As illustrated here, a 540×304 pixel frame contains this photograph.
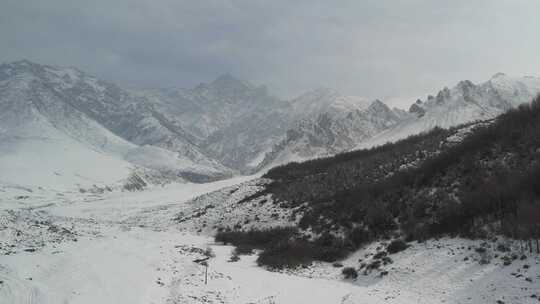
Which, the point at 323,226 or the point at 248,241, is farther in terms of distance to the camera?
the point at 248,241

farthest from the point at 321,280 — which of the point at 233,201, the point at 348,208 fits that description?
the point at 233,201

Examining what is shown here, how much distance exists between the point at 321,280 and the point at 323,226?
9.51 m

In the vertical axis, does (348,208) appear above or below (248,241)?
above

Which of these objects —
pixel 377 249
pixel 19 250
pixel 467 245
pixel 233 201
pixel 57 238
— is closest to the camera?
pixel 467 245

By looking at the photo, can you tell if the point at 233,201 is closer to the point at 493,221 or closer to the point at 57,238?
the point at 57,238

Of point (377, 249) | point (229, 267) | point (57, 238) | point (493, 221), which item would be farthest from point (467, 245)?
point (57, 238)

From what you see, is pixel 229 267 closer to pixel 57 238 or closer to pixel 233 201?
pixel 57 238

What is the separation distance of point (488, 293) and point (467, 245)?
400 cm

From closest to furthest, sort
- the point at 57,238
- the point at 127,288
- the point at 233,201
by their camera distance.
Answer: the point at 127,288
the point at 57,238
the point at 233,201

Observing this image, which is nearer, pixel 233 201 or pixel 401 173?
pixel 401 173

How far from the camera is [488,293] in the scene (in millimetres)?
13438

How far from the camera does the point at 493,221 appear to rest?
696 inches

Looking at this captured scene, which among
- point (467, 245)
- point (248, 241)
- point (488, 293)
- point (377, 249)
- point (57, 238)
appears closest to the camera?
point (488, 293)

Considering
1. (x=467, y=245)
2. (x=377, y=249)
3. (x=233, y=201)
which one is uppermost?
(x=467, y=245)
